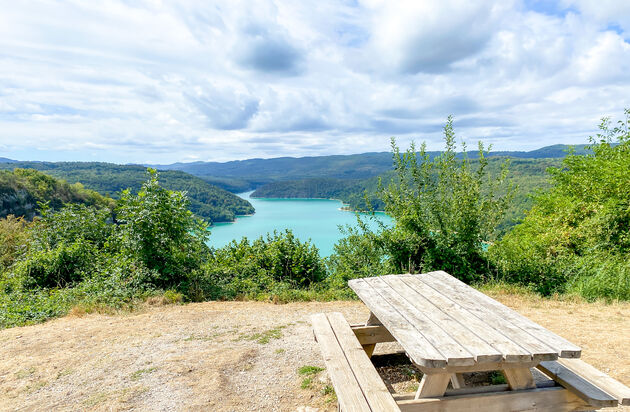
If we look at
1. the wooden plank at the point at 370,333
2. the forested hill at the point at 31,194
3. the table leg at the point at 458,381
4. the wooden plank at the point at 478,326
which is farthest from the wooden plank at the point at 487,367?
the forested hill at the point at 31,194

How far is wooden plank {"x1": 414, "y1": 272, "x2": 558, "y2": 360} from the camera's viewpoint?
206cm

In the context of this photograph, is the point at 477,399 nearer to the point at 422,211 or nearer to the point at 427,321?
the point at 427,321

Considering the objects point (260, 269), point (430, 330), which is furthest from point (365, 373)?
point (260, 269)

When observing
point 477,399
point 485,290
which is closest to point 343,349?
point 477,399

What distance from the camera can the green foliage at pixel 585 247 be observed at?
614 centimetres

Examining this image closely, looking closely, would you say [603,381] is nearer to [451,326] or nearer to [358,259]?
[451,326]

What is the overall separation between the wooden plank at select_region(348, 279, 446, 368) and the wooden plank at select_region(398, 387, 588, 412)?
0.40 m

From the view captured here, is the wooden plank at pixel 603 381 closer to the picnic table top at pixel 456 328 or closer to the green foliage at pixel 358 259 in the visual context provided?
the picnic table top at pixel 456 328

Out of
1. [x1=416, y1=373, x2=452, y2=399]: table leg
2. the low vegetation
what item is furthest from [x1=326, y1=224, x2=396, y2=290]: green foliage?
[x1=416, y1=373, x2=452, y2=399]: table leg

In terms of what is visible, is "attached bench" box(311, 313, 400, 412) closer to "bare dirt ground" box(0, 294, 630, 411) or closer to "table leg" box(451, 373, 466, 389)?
"bare dirt ground" box(0, 294, 630, 411)

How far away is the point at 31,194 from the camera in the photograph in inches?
1874

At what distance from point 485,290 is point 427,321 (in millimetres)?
4661

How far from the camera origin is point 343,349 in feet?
9.23

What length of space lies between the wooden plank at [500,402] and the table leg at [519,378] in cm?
4
